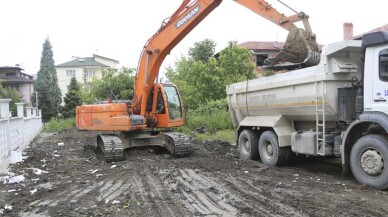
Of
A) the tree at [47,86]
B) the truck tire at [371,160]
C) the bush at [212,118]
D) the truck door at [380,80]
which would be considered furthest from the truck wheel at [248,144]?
the tree at [47,86]

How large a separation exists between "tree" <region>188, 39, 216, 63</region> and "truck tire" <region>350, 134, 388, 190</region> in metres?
37.5

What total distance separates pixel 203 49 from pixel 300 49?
3564 centimetres

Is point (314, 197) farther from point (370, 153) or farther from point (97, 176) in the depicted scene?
point (97, 176)

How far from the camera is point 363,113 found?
7.38 m

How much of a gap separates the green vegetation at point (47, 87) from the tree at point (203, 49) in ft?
74.1

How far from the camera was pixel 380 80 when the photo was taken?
23.2ft

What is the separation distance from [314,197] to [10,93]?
1985 inches

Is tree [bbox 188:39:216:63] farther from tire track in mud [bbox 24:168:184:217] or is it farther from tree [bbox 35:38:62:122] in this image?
tire track in mud [bbox 24:168:184:217]

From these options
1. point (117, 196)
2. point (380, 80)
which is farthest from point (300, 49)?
point (117, 196)

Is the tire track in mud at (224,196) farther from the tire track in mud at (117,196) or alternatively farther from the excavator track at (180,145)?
the excavator track at (180,145)

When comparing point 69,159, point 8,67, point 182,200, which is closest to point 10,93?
point 8,67

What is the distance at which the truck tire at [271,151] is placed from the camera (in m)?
9.95

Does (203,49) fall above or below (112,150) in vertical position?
above

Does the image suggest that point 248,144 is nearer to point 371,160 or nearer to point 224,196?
point 371,160
